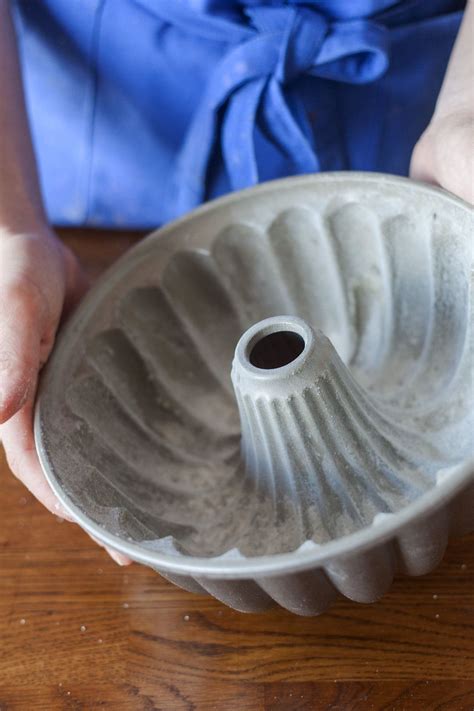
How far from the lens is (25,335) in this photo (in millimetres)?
501

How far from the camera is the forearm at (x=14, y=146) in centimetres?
63

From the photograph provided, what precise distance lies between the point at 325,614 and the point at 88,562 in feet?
0.57

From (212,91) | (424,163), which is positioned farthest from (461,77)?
(212,91)

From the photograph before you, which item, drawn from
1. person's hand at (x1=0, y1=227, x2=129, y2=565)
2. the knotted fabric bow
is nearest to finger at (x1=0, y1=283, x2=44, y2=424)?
person's hand at (x1=0, y1=227, x2=129, y2=565)

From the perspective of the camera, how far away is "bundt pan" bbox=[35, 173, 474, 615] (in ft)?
1.41

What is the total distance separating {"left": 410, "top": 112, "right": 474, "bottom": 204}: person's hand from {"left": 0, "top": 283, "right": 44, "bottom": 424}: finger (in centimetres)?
29

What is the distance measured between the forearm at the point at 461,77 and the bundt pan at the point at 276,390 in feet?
0.30

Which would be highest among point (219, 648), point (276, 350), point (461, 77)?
point (461, 77)

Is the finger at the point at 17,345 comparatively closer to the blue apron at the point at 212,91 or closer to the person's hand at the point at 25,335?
the person's hand at the point at 25,335

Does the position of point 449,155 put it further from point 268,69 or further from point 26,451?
point 26,451

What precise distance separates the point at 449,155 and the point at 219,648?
350mm

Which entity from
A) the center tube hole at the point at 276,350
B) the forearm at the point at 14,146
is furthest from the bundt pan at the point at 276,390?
the forearm at the point at 14,146

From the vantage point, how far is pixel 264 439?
52cm

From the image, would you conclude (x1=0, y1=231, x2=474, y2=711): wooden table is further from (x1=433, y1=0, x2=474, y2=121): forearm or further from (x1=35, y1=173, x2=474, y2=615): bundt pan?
(x1=433, y1=0, x2=474, y2=121): forearm
